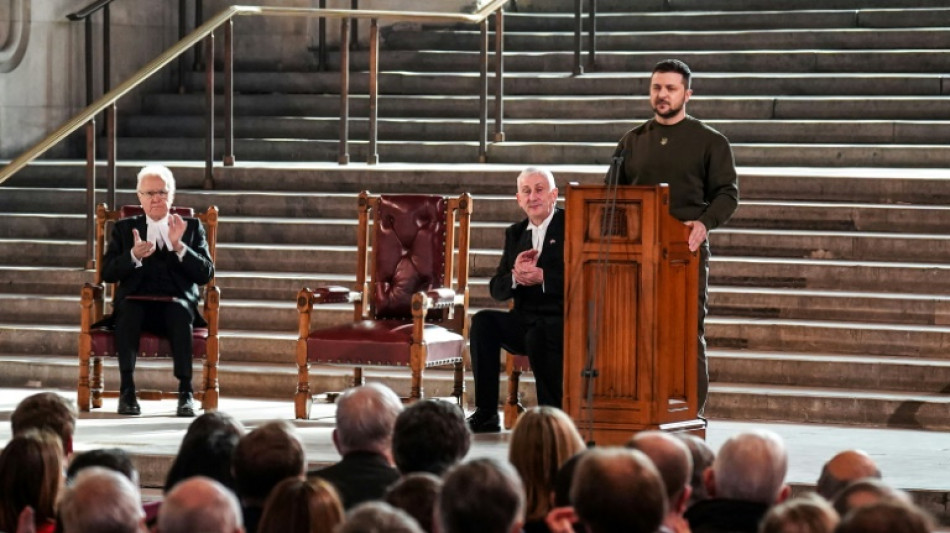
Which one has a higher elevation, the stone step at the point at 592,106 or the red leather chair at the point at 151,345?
the stone step at the point at 592,106

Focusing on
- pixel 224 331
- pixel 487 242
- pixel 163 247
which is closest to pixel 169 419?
pixel 163 247

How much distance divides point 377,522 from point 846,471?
157 cm

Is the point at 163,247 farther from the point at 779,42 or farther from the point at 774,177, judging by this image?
the point at 779,42

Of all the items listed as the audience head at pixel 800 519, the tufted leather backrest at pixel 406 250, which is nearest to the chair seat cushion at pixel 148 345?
the tufted leather backrest at pixel 406 250

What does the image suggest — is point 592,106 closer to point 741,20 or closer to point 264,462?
point 741,20

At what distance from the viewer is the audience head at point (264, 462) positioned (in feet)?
11.7

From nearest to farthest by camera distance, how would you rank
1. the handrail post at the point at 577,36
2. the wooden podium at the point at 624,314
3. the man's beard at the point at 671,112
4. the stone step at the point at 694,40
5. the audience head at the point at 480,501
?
the audience head at the point at 480,501
the wooden podium at the point at 624,314
the man's beard at the point at 671,112
the stone step at the point at 694,40
the handrail post at the point at 577,36

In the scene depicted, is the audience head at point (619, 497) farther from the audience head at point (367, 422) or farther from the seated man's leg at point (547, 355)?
the seated man's leg at point (547, 355)

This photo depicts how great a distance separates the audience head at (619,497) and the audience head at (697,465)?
0.83 meters

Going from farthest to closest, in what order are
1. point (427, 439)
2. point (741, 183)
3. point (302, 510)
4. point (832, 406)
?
point (741, 183), point (832, 406), point (427, 439), point (302, 510)

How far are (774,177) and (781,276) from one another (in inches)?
28.1

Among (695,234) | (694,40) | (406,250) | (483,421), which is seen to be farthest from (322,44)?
(695,234)

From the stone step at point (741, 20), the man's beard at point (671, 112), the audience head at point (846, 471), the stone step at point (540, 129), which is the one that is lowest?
the audience head at point (846, 471)

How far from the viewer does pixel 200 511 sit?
2959 millimetres
